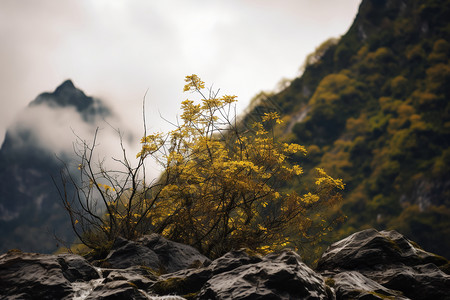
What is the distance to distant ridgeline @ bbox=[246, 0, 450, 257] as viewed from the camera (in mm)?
52250

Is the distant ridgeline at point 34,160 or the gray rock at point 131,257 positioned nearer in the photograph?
the gray rock at point 131,257

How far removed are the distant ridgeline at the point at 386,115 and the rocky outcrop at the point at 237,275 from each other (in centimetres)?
3484

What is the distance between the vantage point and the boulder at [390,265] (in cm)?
698

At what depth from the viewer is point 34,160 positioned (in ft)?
549

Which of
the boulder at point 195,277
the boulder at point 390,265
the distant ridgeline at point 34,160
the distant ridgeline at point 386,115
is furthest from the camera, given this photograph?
the distant ridgeline at point 34,160

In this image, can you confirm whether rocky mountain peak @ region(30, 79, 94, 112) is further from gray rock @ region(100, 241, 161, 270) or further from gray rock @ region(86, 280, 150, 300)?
gray rock @ region(86, 280, 150, 300)

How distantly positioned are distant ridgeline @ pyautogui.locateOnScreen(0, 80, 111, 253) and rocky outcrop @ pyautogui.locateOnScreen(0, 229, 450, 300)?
15104 centimetres

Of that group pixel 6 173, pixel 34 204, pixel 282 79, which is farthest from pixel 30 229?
pixel 282 79

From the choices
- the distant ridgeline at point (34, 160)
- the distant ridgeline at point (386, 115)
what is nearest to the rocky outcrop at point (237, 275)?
the distant ridgeline at point (386, 115)

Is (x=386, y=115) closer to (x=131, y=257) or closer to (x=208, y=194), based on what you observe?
(x=208, y=194)

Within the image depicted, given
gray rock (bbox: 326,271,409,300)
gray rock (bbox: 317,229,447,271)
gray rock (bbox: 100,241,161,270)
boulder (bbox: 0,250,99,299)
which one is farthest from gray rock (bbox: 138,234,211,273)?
gray rock (bbox: 317,229,447,271)

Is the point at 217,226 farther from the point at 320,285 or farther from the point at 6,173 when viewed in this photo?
the point at 6,173

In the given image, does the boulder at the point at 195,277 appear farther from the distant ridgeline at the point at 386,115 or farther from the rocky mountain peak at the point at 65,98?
the rocky mountain peak at the point at 65,98

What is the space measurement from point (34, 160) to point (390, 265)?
Result: 186m
